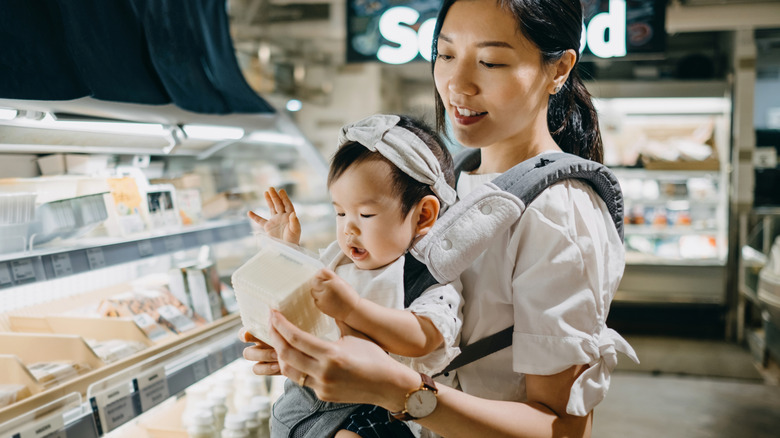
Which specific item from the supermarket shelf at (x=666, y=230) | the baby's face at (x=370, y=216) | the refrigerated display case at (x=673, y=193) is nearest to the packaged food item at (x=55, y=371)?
the baby's face at (x=370, y=216)

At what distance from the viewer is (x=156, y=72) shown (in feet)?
6.79

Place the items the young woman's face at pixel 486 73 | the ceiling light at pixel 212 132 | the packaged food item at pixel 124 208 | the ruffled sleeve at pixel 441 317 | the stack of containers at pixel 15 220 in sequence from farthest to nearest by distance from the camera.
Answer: the ceiling light at pixel 212 132 → the packaged food item at pixel 124 208 → the stack of containers at pixel 15 220 → the young woman's face at pixel 486 73 → the ruffled sleeve at pixel 441 317

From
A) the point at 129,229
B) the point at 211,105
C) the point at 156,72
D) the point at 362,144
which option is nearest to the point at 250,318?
the point at 362,144

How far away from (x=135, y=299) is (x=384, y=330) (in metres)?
1.41

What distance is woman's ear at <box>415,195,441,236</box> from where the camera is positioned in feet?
3.52

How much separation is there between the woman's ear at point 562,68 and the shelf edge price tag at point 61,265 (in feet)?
4.11

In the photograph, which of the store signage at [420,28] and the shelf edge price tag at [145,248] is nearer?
the shelf edge price tag at [145,248]

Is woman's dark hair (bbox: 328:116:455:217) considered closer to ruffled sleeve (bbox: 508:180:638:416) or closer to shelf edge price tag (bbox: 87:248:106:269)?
ruffled sleeve (bbox: 508:180:638:416)

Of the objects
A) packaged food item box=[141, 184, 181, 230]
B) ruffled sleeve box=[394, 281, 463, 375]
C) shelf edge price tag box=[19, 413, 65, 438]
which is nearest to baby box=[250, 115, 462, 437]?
ruffled sleeve box=[394, 281, 463, 375]

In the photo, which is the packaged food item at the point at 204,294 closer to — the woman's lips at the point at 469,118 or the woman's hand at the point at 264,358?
the woman's hand at the point at 264,358

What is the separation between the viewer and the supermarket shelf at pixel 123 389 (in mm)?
1327

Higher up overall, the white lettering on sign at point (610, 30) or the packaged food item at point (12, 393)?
the white lettering on sign at point (610, 30)

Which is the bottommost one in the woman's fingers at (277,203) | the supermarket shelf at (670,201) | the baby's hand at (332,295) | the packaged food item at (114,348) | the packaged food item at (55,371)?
the supermarket shelf at (670,201)

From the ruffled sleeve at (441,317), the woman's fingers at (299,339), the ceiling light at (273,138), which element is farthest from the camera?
the ceiling light at (273,138)
